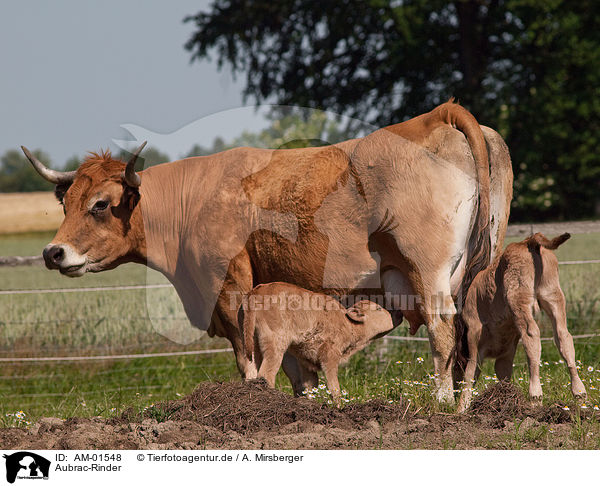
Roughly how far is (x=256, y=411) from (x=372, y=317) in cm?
149

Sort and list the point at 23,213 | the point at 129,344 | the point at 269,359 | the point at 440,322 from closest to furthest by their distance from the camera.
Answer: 1. the point at 269,359
2. the point at 440,322
3. the point at 129,344
4. the point at 23,213

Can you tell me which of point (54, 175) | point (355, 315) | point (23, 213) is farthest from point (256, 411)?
point (23, 213)

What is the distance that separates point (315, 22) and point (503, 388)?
61.2ft

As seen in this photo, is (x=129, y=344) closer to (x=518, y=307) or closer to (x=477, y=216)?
(x=477, y=216)

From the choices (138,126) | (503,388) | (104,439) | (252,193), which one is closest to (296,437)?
(104,439)

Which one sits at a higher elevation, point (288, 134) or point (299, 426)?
point (288, 134)

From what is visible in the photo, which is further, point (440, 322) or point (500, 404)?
point (440, 322)

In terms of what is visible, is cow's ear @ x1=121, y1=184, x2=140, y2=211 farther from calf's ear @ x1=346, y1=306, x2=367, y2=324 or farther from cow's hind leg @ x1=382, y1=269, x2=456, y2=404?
cow's hind leg @ x1=382, y1=269, x2=456, y2=404

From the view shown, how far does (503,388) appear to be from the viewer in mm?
5516

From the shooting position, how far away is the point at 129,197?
252 inches

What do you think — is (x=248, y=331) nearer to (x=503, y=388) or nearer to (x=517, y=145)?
(x=503, y=388)

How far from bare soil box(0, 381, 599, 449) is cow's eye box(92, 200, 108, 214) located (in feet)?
5.46

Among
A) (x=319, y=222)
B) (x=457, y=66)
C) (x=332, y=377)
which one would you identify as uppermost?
(x=457, y=66)
